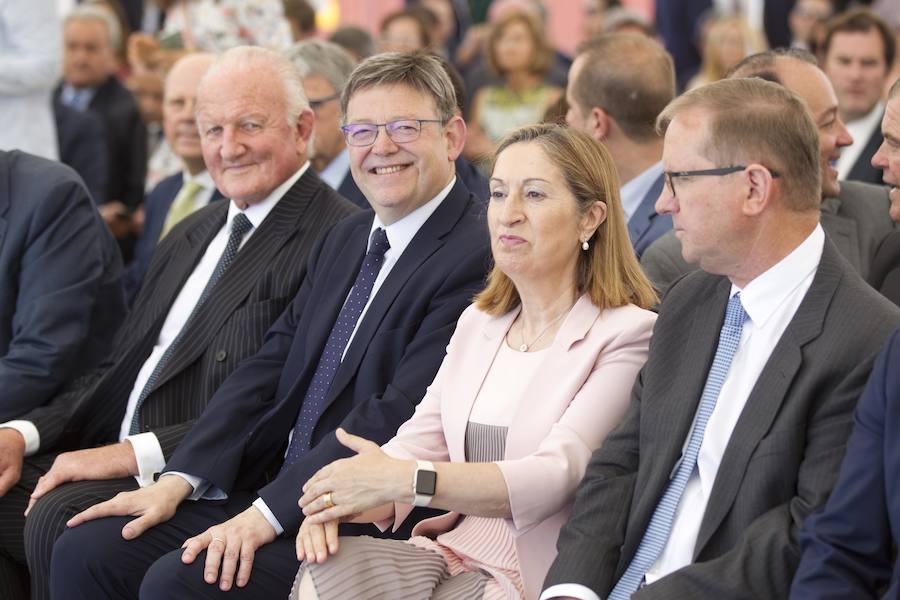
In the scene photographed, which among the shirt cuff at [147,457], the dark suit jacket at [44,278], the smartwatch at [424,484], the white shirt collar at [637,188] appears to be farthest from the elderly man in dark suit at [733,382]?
the dark suit jacket at [44,278]

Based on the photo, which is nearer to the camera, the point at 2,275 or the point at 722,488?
the point at 722,488

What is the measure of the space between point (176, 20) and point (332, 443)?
4.93 meters

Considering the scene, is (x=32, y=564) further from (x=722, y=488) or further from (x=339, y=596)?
(x=722, y=488)

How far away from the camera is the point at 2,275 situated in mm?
3918

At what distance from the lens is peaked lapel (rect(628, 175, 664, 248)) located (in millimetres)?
3844

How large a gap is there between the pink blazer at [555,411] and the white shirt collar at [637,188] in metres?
1.33

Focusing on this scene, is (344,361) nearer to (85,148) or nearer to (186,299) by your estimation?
(186,299)

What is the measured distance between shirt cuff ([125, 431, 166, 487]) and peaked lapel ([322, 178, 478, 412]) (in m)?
0.56

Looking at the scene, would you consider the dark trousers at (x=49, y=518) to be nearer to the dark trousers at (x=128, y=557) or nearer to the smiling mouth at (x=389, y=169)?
the dark trousers at (x=128, y=557)

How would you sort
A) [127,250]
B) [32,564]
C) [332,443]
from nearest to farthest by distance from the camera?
[332,443] < [32,564] < [127,250]

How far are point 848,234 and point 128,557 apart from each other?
2.06 meters

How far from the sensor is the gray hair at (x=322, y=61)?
4.84 m

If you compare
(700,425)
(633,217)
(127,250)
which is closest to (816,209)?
(700,425)

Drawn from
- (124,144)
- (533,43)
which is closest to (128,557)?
(124,144)
